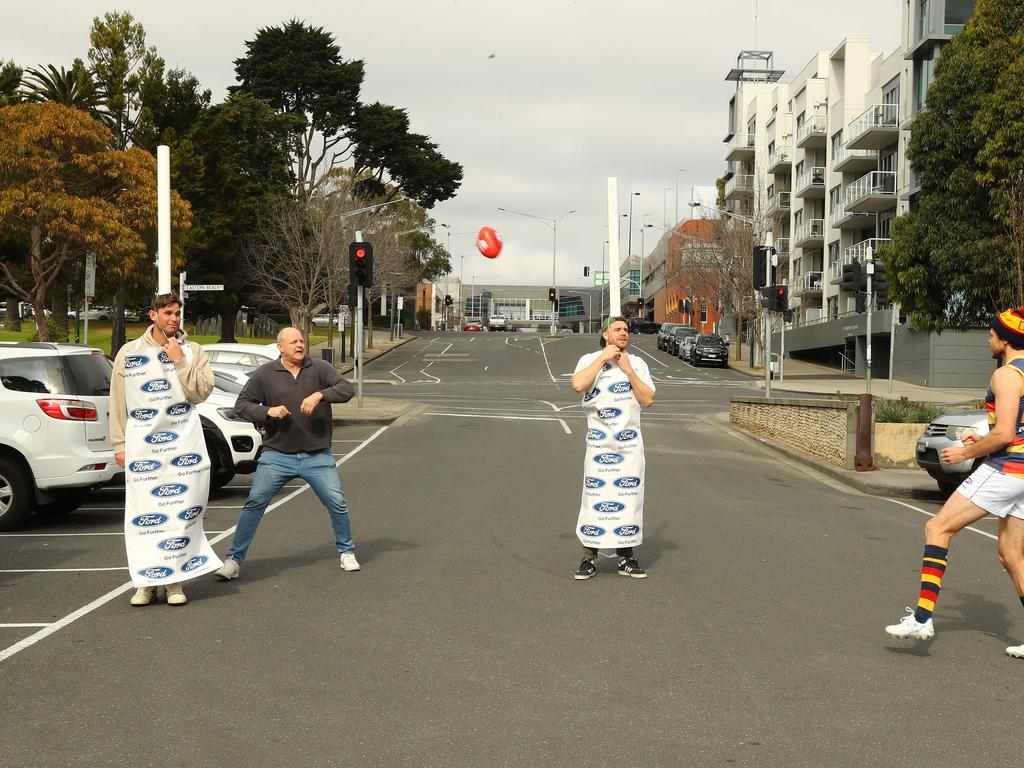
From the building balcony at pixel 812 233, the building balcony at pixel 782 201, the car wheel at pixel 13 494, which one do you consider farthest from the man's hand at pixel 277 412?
the building balcony at pixel 782 201

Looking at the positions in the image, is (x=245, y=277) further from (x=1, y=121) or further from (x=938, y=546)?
(x=938, y=546)

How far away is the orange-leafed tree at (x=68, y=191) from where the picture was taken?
27.4 meters

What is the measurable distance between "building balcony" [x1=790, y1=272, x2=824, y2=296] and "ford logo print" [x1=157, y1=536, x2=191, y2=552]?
205 ft

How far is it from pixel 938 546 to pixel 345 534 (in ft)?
13.6

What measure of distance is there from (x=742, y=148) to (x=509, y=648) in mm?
80597

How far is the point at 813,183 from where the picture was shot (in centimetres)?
6544

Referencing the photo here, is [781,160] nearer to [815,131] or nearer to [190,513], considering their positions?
[815,131]

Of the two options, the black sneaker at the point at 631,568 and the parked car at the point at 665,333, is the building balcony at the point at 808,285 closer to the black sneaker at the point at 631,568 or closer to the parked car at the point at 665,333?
the parked car at the point at 665,333

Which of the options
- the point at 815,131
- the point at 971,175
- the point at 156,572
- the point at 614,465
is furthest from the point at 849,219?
the point at 156,572

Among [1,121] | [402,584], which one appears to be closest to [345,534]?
[402,584]

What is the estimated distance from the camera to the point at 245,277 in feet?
189

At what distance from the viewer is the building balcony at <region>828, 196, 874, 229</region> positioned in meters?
56.7

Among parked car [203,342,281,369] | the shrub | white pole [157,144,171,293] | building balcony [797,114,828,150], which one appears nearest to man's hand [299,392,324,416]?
white pole [157,144,171,293]

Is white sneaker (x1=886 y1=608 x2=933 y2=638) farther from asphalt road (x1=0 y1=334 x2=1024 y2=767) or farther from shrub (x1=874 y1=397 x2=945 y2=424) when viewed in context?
shrub (x1=874 y1=397 x2=945 y2=424)
